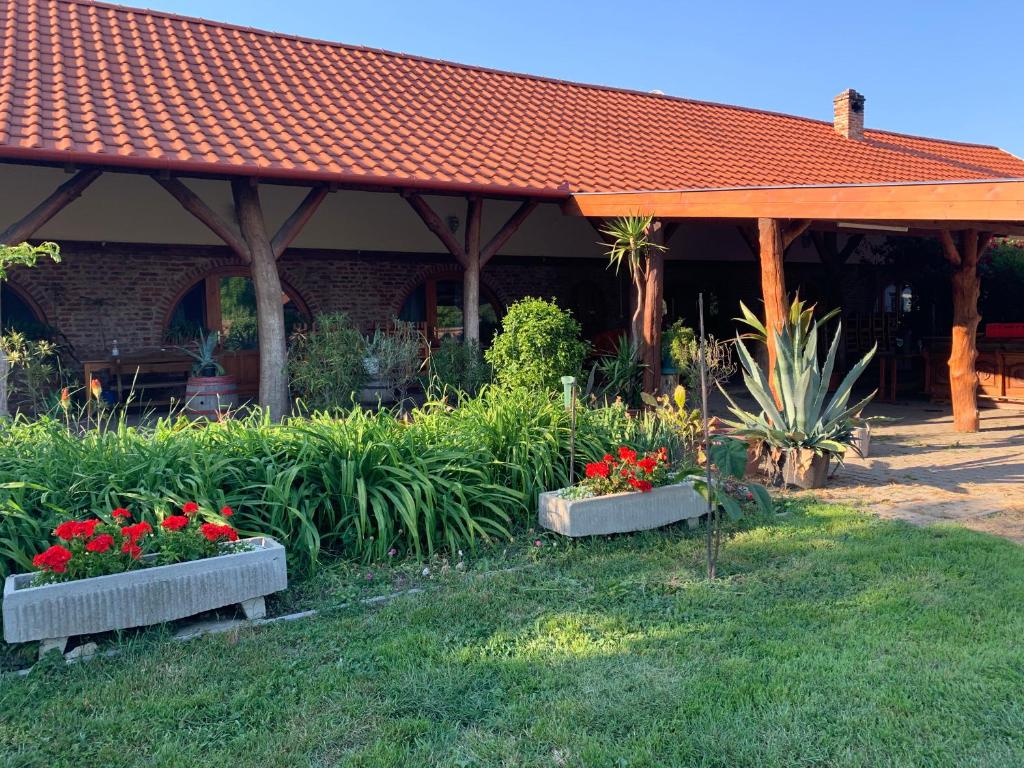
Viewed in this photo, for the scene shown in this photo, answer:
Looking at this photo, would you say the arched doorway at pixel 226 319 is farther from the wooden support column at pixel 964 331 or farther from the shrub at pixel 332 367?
the wooden support column at pixel 964 331

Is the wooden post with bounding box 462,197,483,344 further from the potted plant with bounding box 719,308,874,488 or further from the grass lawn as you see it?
the grass lawn

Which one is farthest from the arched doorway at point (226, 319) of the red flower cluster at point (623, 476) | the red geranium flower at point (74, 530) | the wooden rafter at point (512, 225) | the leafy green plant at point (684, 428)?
the red geranium flower at point (74, 530)

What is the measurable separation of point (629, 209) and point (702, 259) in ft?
21.8

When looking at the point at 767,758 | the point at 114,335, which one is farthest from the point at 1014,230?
the point at 114,335

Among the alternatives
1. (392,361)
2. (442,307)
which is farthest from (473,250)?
(442,307)

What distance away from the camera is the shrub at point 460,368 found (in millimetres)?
8867

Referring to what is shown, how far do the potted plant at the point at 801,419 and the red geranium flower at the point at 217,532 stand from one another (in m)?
4.21

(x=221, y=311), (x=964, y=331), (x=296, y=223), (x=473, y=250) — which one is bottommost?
(x=964, y=331)

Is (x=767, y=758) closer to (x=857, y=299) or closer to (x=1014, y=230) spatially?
(x=1014, y=230)

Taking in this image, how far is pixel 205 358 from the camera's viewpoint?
9.24 m

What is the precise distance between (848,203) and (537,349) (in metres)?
2.84

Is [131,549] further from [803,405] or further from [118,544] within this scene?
[803,405]

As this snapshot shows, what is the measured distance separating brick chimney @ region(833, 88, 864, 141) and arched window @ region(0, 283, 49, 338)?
13632mm

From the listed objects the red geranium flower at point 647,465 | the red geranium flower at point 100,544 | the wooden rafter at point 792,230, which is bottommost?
the red geranium flower at point 100,544
